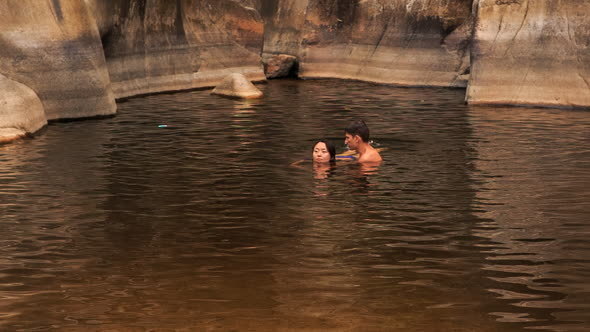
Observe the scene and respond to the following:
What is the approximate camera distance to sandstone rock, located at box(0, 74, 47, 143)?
58.9 feet

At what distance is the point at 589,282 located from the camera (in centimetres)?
864

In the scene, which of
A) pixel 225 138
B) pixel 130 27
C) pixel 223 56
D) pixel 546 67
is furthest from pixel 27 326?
pixel 223 56

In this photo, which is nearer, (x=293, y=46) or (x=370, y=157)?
(x=370, y=157)

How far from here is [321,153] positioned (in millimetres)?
15039

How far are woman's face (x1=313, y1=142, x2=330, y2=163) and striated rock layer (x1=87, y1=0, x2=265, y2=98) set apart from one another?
34.6ft

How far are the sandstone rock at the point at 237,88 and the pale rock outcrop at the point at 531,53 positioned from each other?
18.1 ft

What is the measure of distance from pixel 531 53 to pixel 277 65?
→ 10851 millimetres

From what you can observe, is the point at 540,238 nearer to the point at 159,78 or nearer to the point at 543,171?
the point at 543,171

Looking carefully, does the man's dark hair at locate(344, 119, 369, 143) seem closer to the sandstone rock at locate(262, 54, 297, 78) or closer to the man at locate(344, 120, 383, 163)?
the man at locate(344, 120, 383, 163)

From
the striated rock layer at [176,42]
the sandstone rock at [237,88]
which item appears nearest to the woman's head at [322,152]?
the striated rock layer at [176,42]

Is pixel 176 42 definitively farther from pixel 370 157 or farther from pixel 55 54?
pixel 370 157

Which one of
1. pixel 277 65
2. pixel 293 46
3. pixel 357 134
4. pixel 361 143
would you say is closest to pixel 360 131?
pixel 357 134

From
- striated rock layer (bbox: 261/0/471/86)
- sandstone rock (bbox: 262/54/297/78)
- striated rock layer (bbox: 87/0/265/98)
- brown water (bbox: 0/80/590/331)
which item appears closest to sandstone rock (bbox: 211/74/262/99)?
striated rock layer (bbox: 87/0/265/98)

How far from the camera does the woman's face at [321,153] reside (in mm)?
15031
